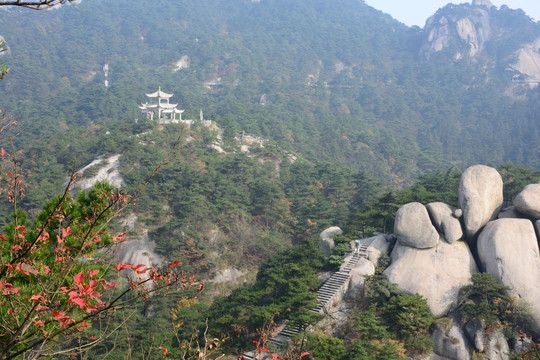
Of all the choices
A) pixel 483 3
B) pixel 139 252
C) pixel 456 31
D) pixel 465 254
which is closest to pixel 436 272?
pixel 465 254

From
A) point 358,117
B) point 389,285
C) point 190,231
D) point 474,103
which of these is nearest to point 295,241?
point 190,231

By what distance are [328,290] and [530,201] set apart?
7.82 metres

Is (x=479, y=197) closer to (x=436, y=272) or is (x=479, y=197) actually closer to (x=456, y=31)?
(x=436, y=272)

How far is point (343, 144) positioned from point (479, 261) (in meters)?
38.0

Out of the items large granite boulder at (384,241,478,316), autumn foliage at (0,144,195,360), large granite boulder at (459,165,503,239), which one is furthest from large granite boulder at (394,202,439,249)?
autumn foliage at (0,144,195,360)

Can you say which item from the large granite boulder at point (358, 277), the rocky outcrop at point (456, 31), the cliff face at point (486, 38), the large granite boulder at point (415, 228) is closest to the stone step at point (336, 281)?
the large granite boulder at point (358, 277)

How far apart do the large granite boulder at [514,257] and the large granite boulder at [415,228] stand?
5.72ft

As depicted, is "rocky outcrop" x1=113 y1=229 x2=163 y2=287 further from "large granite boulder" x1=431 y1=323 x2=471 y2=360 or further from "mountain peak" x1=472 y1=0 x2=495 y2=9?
"mountain peak" x1=472 y1=0 x2=495 y2=9

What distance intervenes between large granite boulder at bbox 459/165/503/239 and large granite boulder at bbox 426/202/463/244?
410 millimetres

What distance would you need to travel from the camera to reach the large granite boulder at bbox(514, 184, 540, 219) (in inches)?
645

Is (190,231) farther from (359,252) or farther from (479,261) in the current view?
(479,261)

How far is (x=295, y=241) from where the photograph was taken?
30453mm

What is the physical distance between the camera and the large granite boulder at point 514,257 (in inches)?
586

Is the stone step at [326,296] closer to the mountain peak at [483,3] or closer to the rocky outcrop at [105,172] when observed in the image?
the rocky outcrop at [105,172]
